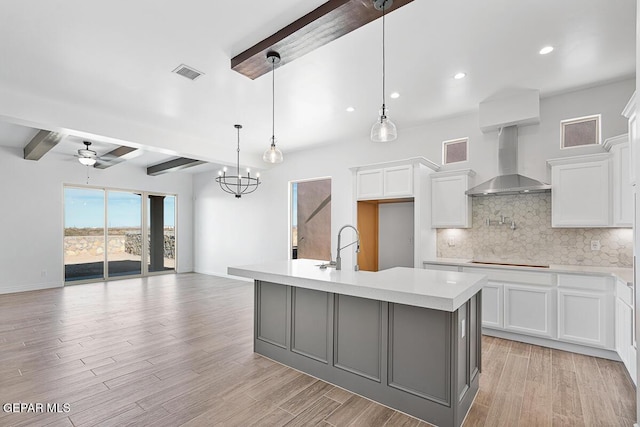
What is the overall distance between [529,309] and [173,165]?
25.3 ft

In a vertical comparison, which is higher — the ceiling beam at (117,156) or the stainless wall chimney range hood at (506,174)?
the ceiling beam at (117,156)

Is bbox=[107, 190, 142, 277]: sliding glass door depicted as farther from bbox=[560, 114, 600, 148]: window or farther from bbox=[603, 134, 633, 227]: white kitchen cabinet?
bbox=[603, 134, 633, 227]: white kitchen cabinet

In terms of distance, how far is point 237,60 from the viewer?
10.0 feet

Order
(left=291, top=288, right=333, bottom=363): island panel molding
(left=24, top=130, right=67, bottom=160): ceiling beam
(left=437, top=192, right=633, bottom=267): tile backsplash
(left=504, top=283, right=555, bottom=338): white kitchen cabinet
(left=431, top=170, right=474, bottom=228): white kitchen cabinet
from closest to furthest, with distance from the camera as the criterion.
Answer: (left=291, top=288, right=333, bottom=363): island panel molding, (left=504, top=283, right=555, bottom=338): white kitchen cabinet, (left=437, top=192, right=633, bottom=267): tile backsplash, (left=431, top=170, right=474, bottom=228): white kitchen cabinet, (left=24, top=130, right=67, bottom=160): ceiling beam

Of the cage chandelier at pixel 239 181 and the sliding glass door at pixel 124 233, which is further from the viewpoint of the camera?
the sliding glass door at pixel 124 233

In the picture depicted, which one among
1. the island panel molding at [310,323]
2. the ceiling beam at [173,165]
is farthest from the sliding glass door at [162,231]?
the island panel molding at [310,323]

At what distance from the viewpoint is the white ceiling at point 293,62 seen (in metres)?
2.45

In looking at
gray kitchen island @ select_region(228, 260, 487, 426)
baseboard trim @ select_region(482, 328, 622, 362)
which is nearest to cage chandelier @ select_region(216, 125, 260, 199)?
gray kitchen island @ select_region(228, 260, 487, 426)

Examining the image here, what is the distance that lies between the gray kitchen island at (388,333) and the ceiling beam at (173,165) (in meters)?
4.82

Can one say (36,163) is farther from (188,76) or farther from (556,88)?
(556,88)

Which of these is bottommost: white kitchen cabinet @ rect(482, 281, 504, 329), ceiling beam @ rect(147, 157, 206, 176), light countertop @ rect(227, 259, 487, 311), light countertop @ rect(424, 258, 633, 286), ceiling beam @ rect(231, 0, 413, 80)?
white kitchen cabinet @ rect(482, 281, 504, 329)

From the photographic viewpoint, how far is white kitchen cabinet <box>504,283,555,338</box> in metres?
3.56

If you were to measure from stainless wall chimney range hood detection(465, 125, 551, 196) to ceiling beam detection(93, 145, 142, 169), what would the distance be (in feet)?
20.1

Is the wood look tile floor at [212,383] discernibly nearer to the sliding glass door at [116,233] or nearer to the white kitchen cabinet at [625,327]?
the white kitchen cabinet at [625,327]
